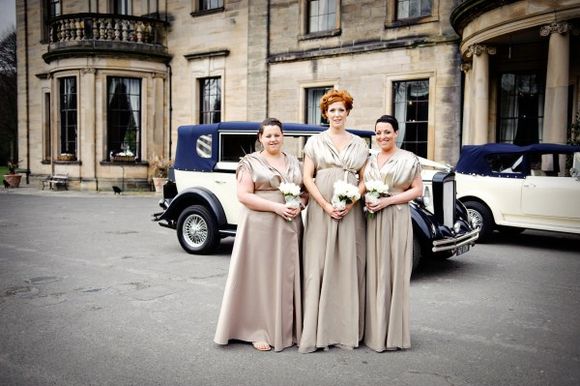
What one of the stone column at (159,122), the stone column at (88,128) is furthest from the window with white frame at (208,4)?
the stone column at (88,128)

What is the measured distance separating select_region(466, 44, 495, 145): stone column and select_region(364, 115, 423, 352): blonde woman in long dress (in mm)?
9470

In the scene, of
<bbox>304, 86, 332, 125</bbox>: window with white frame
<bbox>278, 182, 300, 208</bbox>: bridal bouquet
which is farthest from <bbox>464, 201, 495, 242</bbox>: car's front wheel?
<bbox>304, 86, 332, 125</bbox>: window with white frame

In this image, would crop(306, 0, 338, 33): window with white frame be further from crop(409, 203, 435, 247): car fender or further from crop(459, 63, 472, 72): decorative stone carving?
crop(409, 203, 435, 247): car fender

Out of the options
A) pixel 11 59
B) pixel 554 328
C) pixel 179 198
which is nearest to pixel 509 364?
pixel 554 328

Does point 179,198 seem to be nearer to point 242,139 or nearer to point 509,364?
point 242,139

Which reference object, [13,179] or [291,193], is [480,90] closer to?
[291,193]

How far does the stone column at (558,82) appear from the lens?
11.0 metres

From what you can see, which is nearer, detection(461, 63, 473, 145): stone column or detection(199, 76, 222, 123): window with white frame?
detection(461, 63, 473, 145): stone column

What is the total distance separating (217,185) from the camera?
8102mm

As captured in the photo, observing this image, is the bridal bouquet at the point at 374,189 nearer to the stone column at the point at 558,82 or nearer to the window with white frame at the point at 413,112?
the stone column at the point at 558,82

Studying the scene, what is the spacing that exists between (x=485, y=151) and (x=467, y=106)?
192 inches

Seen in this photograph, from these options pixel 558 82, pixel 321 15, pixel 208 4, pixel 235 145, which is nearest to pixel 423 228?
pixel 235 145

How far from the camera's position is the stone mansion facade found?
12867 millimetres

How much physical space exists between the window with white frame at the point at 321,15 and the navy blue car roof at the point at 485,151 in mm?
8915
